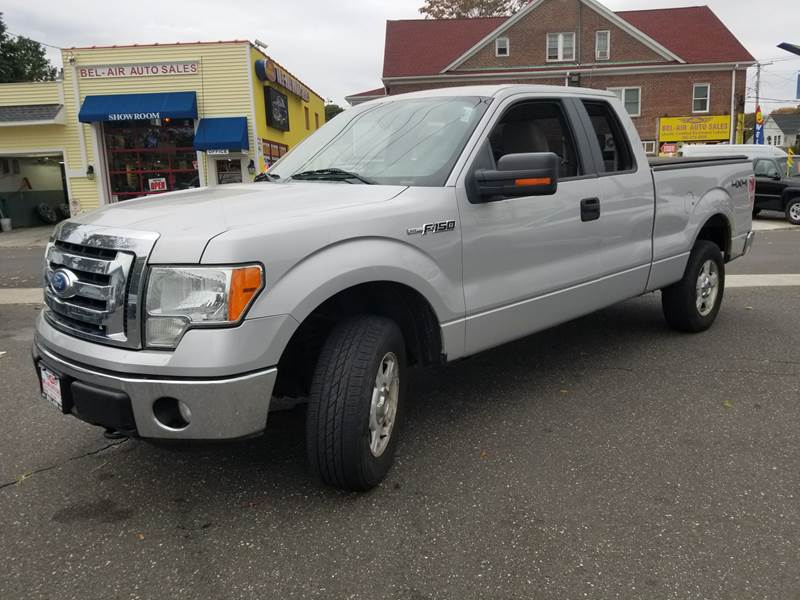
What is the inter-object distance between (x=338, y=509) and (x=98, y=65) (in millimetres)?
21106

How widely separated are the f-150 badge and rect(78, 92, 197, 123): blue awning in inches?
731

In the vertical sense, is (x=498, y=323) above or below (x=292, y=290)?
below

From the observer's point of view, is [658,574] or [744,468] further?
[744,468]

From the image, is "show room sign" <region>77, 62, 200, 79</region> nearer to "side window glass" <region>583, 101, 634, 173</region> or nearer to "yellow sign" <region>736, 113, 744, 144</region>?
"side window glass" <region>583, 101, 634, 173</region>

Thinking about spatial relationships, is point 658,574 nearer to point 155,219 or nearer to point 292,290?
point 292,290

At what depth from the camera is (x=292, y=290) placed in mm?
2617

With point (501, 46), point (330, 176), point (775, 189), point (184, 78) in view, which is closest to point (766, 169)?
point (775, 189)

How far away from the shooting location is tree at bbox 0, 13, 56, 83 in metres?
43.3

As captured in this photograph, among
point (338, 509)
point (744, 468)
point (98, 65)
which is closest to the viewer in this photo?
point (338, 509)

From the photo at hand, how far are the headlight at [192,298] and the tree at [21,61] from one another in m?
48.8

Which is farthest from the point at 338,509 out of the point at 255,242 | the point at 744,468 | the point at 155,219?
the point at 744,468

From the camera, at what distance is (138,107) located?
66.0ft

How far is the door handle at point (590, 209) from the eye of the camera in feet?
13.5

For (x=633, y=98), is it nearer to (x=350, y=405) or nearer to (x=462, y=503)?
(x=462, y=503)
